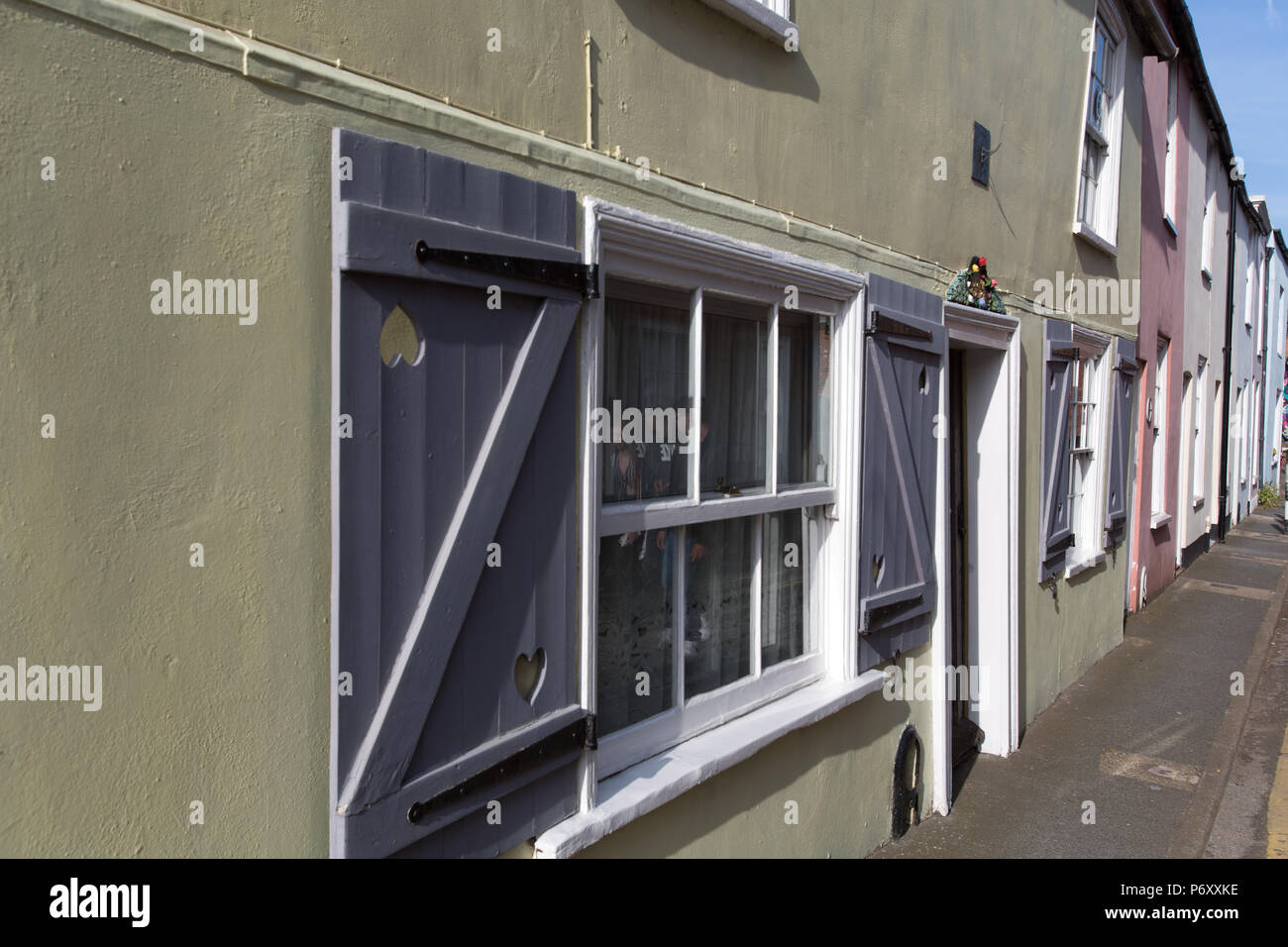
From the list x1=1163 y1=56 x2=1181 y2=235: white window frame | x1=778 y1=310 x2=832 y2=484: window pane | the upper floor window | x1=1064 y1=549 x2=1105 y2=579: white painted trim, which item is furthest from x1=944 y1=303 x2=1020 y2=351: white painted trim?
the upper floor window

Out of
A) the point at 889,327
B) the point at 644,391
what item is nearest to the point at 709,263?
the point at 644,391

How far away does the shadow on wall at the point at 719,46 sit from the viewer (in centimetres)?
305

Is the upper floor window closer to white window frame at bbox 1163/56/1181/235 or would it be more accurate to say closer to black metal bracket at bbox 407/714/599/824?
white window frame at bbox 1163/56/1181/235

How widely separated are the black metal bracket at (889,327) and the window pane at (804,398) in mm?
191

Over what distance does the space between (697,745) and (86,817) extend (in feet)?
6.55

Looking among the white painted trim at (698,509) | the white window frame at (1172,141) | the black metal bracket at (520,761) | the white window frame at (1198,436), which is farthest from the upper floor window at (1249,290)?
the black metal bracket at (520,761)

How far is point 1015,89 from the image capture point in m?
5.84

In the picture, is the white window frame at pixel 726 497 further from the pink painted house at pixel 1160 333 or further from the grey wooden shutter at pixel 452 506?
the pink painted house at pixel 1160 333

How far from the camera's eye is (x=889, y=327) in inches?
167

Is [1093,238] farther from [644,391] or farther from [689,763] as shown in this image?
[689,763]

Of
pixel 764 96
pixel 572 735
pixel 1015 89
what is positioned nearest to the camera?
pixel 572 735

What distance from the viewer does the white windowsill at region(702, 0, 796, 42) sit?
3.26m
